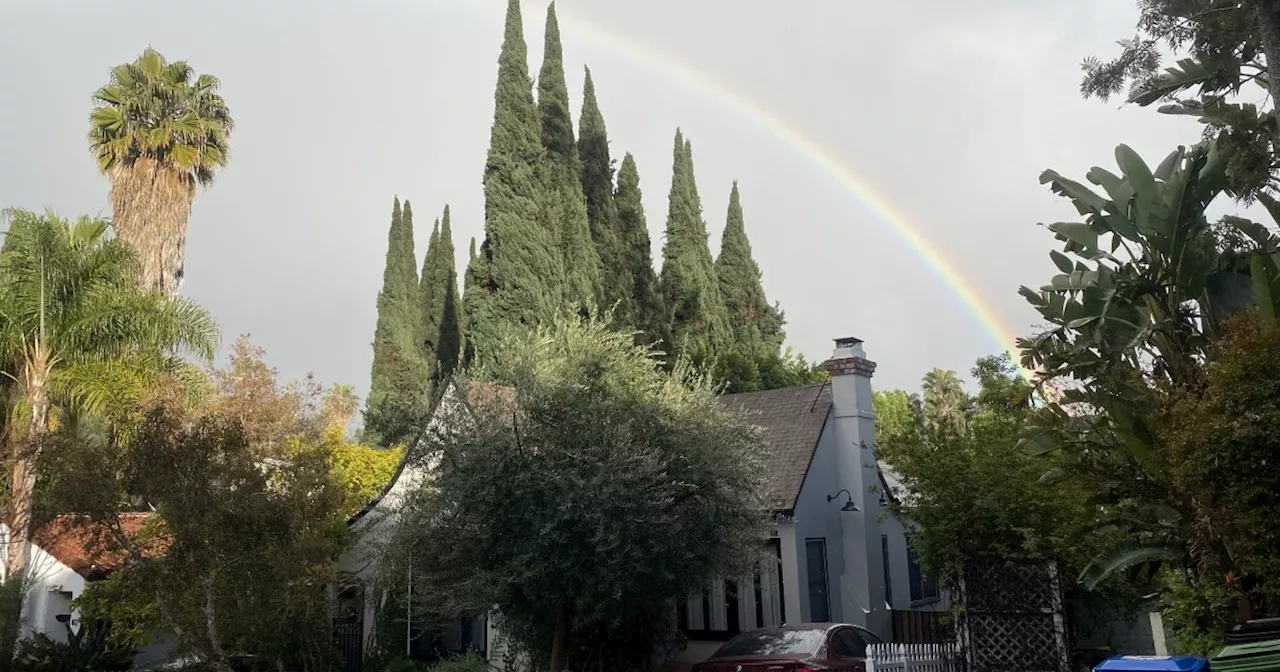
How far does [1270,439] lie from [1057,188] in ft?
19.2

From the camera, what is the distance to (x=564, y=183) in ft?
119

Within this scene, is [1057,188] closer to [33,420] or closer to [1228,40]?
[1228,40]

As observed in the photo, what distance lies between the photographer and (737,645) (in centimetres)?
1340

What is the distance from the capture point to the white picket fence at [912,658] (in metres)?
12.5

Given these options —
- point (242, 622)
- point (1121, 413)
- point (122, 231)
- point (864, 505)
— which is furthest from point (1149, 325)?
point (122, 231)

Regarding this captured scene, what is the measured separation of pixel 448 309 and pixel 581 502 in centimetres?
3695

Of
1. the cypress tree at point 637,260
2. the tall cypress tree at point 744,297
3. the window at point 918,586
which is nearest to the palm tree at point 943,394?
the tall cypress tree at point 744,297

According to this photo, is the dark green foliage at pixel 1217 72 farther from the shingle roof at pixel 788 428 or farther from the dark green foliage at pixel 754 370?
the dark green foliage at pixel 754 370

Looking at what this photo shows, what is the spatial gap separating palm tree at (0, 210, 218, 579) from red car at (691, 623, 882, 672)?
38.0 ft

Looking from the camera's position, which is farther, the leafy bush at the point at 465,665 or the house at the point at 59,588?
the house at the point at 59,588

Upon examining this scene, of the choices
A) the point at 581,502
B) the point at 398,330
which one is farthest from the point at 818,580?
the point at 398,330

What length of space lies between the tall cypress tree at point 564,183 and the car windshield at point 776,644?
19.9 meters

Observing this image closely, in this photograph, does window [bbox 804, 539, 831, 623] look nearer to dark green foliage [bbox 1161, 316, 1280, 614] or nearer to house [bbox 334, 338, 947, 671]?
house [bbox 334, 338, 947, 671]

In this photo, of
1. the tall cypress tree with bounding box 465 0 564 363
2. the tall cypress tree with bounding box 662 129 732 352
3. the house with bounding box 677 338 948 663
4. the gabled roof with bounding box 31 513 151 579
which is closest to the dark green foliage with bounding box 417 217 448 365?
the tall cypress tree with bounding box 662 129 732 352
